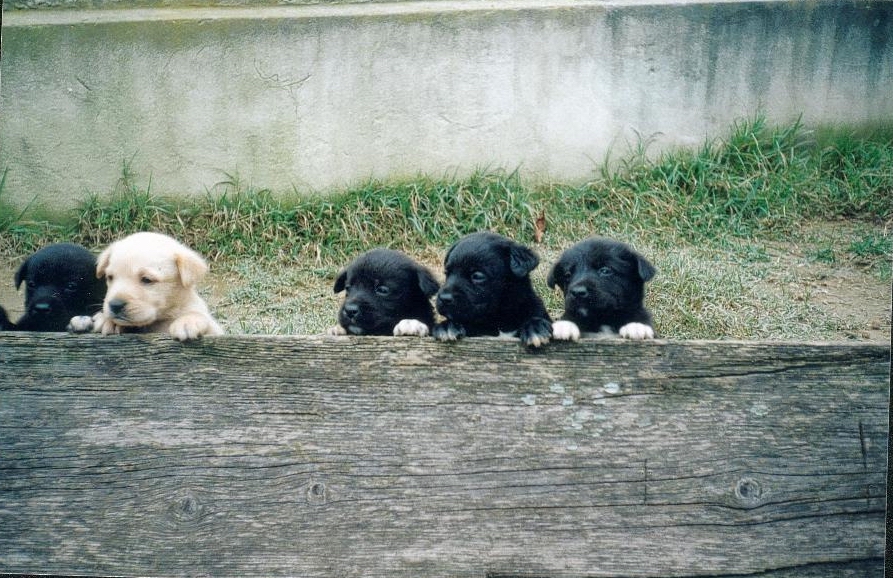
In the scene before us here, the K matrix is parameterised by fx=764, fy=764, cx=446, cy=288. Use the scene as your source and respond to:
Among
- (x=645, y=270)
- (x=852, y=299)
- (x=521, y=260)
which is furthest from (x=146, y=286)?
(x=852, y=299)

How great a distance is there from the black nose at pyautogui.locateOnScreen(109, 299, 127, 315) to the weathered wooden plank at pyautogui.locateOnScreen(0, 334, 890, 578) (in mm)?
581

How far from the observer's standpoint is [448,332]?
2.41 m

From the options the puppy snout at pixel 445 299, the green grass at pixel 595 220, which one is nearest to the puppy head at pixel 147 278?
the puppy snout at pixel 445 299

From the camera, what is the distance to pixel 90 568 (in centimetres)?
236

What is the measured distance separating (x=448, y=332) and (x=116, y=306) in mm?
1415

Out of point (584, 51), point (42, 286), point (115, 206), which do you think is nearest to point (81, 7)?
point (115, 206)

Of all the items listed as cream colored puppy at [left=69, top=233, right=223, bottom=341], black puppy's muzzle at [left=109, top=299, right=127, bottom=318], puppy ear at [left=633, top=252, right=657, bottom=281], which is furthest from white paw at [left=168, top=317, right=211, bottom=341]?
puppy ear at [left=633, top=252, right=657, bottom=281]

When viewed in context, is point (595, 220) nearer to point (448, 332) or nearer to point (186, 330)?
point (448, 332)

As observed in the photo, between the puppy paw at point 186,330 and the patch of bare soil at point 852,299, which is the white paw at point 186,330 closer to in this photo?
the puppy paw at point 186,330

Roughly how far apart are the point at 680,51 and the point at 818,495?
401 cm

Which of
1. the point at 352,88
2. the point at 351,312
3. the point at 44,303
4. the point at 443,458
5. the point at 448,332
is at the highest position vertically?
the point at 352,88

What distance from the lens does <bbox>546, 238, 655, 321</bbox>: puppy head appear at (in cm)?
326

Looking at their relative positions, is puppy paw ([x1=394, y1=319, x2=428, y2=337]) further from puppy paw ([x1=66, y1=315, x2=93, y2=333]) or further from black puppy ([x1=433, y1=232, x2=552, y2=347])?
puppy paw ([x1=66, y1=315, x2=93, y2=333])

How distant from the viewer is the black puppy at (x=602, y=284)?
3.27m
